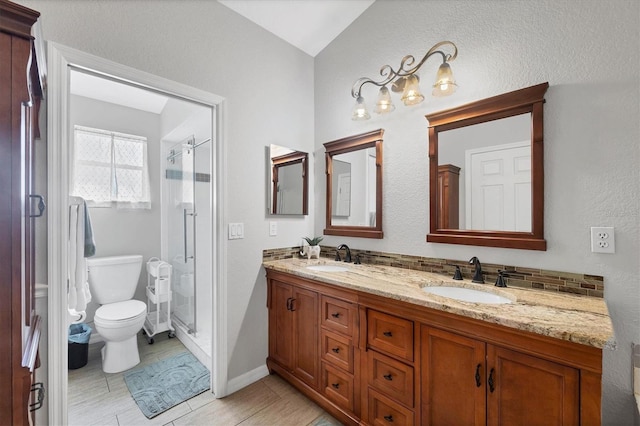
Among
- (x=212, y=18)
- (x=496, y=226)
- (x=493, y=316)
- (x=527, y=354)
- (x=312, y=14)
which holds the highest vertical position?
(x=312, y=14)

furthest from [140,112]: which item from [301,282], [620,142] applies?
[620,142]

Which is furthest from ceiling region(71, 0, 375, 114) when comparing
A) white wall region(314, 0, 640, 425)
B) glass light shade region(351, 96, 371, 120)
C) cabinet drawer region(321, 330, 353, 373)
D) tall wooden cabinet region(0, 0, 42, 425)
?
cabinet drawer region(321, 330, 353, 373)

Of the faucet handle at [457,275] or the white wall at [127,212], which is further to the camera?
the white wall at [127,212]

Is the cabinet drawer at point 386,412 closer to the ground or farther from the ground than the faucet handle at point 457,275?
closer to the ground

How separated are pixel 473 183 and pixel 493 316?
A: 89cm

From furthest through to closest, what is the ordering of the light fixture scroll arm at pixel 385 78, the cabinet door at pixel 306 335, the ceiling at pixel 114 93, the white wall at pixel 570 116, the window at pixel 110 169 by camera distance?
the window at pixel 110 169
the ceiling at pixel 114 93
the light fixture scroll arm at pixel 385 78
the cabinet door at pixel 306 335
the white wall at pixel 570 116

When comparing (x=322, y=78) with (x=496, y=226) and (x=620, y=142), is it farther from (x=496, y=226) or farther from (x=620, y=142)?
(x=620, y=142)

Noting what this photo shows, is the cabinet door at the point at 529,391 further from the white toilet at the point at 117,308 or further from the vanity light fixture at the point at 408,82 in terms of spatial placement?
the white toilet at the point at 117,308

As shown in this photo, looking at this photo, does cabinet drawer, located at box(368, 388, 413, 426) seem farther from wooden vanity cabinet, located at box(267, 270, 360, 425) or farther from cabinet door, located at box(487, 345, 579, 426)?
cabinet door, located at box(487, 345, 579, 426)

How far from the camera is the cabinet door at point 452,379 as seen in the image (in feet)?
3.77

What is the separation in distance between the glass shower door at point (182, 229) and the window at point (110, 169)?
30cm

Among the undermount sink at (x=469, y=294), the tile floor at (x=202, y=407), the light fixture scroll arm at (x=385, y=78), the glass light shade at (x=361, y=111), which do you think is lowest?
the tile floor at (x=202, y=407)

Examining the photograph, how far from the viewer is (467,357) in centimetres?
118

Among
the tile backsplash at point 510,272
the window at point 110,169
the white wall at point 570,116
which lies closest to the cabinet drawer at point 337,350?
the tile backsplash at point 510,272
